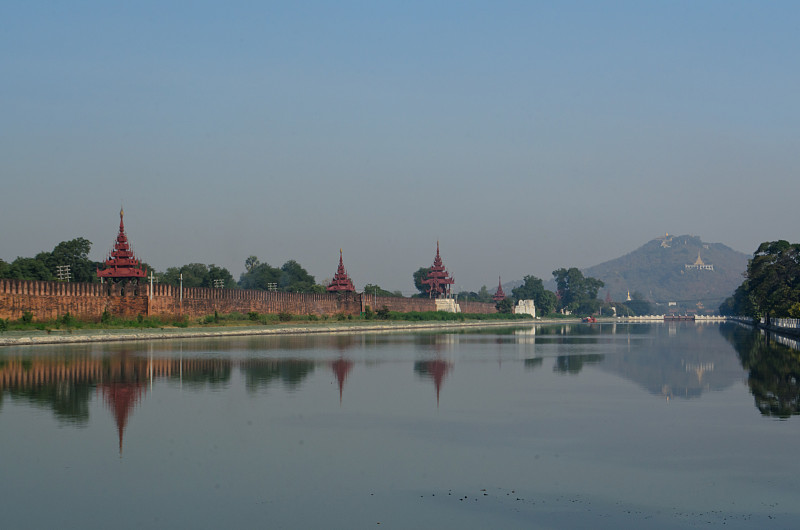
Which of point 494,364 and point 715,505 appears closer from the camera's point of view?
point 715,505

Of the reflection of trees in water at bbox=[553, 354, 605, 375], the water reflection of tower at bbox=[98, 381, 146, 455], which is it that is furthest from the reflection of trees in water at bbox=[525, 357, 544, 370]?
the water reflection of tower at bbox=[98, 381, 146, 455]

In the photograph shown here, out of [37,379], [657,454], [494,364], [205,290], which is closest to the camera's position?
[657,454]

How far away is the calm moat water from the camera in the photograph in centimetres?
1048

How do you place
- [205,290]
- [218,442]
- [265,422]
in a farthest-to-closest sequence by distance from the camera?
[205,290], [265,422], [218,442]

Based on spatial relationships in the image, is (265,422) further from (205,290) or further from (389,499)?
(205,290)

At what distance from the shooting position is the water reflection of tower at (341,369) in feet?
87.5

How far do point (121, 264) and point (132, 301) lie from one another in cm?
312

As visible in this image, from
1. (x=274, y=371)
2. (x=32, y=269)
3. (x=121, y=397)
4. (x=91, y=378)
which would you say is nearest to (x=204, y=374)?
(x=274, y=371)

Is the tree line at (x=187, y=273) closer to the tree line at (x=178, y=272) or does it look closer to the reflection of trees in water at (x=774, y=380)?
the tree line at (x=178, y=272)

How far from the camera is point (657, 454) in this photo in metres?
14.2

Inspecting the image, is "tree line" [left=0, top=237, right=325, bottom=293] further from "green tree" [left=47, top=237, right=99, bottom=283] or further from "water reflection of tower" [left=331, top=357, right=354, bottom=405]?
"water reflection of tower" [left=331, top=357, right=354, bottom=405]

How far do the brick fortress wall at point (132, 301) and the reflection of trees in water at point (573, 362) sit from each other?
115 feet

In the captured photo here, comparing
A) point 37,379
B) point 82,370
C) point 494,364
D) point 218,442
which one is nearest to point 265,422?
point 218,442

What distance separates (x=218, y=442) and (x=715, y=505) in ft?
27.1
